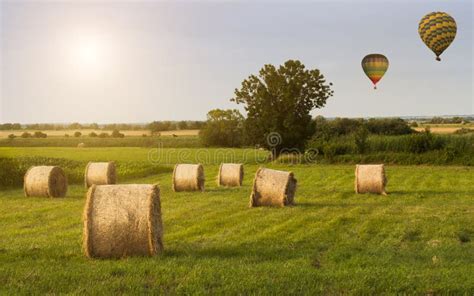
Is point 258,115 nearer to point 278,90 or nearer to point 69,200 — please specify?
point 278,90

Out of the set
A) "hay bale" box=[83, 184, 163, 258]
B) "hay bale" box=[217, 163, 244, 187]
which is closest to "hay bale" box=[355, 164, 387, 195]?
"hay bale" box=[217, 163, 244, 187]

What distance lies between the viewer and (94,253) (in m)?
11.8

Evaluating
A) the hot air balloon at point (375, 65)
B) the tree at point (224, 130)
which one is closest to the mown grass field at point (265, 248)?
the hot air balloon at point (375, 65)

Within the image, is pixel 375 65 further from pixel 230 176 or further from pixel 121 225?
pixel 121 225

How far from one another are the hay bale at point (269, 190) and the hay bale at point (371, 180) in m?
5.68

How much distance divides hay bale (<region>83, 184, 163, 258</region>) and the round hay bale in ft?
44.5

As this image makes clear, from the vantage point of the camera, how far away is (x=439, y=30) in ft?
150

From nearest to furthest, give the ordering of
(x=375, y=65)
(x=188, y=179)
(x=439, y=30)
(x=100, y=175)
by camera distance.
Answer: (x=188, y=179) → (x=100, y=175) → (x=439, y=30) → (x=375, y=65)

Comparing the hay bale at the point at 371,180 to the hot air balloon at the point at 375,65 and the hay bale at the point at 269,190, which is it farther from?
the hot air balloon at the point at 375,65

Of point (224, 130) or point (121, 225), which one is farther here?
point (224, 130)

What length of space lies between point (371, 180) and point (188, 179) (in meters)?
7.85

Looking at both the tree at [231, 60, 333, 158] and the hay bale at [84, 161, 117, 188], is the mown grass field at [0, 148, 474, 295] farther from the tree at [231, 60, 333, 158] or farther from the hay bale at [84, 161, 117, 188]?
the tree at [231, 60, 333, 158]

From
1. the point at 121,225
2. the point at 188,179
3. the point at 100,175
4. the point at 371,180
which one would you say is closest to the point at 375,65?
the point at 371,180

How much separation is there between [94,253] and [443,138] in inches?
1619
